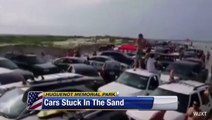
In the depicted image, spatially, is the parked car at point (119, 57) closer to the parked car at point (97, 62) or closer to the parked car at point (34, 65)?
the parked car at point (97, 62)

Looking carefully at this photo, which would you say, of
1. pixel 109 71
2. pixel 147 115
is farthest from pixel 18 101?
pixel 109 71

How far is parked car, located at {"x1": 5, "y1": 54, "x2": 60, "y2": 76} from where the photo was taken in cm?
1741

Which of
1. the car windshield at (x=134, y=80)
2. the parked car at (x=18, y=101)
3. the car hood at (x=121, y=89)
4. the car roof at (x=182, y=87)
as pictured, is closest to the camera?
the parked car at (x=18, y=101)

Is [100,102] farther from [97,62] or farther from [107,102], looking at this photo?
[97,62]

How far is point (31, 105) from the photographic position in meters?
4.90

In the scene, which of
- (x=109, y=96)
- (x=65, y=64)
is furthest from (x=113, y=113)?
(x=65, y=64)

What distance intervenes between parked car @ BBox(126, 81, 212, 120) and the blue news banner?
352 cm

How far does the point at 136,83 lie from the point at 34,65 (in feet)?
25.0

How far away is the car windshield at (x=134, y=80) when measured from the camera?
1192cm

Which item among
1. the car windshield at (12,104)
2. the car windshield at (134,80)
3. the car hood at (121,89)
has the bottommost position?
the car hood at (121,89)

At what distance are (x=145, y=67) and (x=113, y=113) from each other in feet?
26.9

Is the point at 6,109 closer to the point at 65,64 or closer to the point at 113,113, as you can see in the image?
the point at 113,113

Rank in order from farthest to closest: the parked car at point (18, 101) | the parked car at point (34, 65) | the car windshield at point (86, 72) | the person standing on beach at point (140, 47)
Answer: the parked car at point (34, 65) < the person standing on beach at point (140, 47) < the car windshield at point (86, 72) < the parked car at point (18, 101)

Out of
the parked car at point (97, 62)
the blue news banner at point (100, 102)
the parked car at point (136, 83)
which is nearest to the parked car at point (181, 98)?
the parked car at point (136, 83)
